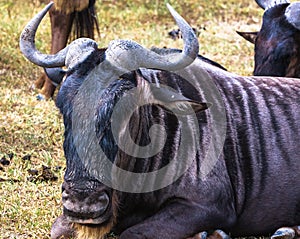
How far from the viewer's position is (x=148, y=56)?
430cm

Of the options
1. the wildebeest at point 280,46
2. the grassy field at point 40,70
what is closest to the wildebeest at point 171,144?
the grassy field at point 40,70

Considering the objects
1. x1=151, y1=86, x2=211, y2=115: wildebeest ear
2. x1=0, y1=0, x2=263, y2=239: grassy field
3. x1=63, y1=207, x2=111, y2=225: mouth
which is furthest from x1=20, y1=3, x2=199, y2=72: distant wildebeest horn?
x1=0, y1=0, x2=263, y2=239: grassy field

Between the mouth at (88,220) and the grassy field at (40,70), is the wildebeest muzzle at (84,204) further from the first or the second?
the grassy field at (40,70)

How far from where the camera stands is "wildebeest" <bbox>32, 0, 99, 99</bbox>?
8031 mm

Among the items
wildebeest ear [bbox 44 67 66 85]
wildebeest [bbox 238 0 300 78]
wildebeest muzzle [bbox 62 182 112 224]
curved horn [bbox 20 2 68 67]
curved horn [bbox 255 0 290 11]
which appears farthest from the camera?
curved horn [bbox 255 0 290 11]

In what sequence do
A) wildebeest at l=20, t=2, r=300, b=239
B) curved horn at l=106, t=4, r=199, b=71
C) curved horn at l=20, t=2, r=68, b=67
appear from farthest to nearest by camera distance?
curved horn at l=20, t=2, r=68, b=67
curved horn at l=106, t=4, r=199, b=71
wildebeest at l=20, t=2, r=300, b=239

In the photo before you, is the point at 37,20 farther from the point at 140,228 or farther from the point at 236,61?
the point at 236,61

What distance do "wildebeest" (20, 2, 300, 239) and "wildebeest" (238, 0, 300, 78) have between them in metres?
1.80

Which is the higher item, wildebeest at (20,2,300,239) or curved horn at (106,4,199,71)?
curved horn at (106,4,199,71)

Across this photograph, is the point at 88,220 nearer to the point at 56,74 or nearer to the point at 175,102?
the point at 175,102

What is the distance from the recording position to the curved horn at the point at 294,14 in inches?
263

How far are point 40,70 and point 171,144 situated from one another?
5.05 m

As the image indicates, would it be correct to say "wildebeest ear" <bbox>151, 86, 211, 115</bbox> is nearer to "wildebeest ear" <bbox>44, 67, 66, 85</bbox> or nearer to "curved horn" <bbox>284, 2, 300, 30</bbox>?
"wildebeest ear" <bbox>44, 67, 66, 85</bbox>

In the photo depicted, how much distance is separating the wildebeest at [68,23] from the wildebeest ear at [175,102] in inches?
153
